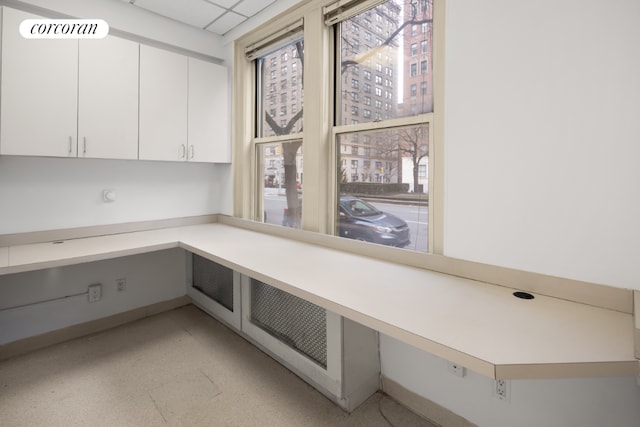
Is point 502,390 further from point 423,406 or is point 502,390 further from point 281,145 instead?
point 281,145

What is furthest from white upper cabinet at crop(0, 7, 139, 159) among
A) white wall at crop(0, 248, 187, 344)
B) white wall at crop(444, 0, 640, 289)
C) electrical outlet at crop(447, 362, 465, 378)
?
electrical outlet at crop(447, 362, 465, 378)

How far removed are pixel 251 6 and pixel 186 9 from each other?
1.76ft

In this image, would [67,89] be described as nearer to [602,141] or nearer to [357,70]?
[357,70]

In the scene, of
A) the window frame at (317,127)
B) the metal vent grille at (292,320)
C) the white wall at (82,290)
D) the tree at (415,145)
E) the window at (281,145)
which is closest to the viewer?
the window frame at (317,127)

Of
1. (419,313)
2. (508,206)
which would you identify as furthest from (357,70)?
(419,313)

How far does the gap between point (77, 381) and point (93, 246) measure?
2.79ft

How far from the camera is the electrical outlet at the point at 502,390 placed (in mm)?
1435

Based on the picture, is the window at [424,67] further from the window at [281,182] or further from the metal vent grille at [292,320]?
the metal vent grille at [292,320]

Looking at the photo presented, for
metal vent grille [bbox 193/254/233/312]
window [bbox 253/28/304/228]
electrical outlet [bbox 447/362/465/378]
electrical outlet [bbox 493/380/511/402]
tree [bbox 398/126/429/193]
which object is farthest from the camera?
metal vent grille [bbox 193/254/233/312]

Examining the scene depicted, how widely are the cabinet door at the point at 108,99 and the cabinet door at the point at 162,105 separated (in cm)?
6

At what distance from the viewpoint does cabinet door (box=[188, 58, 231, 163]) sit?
9.12 ft

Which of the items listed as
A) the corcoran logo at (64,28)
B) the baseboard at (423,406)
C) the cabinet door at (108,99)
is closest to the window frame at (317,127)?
the baseboard at (423,406)

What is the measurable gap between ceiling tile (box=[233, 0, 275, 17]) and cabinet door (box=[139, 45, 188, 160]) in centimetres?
61

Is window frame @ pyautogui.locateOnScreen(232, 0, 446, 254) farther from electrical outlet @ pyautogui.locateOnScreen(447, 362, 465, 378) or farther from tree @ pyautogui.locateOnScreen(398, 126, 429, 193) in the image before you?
electrical outlet @ pyautogui.locateOnScreen(447, 362, 465, 378)
